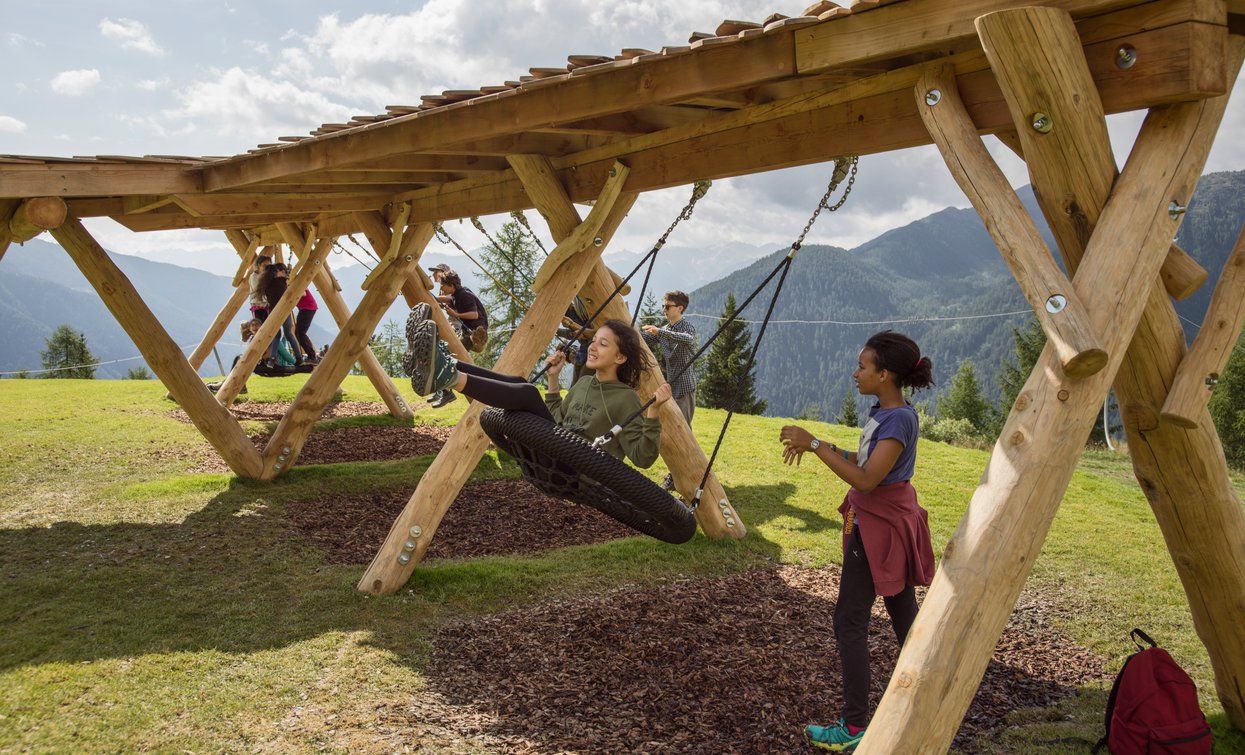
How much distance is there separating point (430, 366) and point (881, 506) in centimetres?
201

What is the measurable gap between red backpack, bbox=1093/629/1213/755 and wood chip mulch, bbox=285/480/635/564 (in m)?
4.18

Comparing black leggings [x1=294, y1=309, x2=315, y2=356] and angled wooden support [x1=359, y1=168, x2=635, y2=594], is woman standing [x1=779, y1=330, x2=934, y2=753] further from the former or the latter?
black leggings [x1=294, y1=309, x2=315, y2=356]

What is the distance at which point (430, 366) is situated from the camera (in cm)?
378

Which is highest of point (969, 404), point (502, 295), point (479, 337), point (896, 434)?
point (969, 404)

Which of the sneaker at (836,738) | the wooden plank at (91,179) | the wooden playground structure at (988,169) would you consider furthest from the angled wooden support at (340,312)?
the sneaker at (836,738)

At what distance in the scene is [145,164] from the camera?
677 cm

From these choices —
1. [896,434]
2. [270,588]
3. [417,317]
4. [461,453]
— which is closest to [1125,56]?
→ [896,434]

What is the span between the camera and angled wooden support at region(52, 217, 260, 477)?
7.04 metres

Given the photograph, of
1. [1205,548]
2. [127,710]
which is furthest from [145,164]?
[1205,548]

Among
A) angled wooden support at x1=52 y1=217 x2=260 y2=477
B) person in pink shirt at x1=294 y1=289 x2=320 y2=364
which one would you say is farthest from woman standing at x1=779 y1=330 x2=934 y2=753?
person in pink shirt at x1=294 y1=289 x2=320 y2=364

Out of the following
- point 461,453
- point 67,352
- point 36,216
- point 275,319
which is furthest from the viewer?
point 67,352

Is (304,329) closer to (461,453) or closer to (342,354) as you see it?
(342,354)

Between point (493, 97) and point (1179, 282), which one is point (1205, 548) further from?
point (493, 97)

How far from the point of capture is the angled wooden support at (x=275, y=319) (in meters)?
10.3
